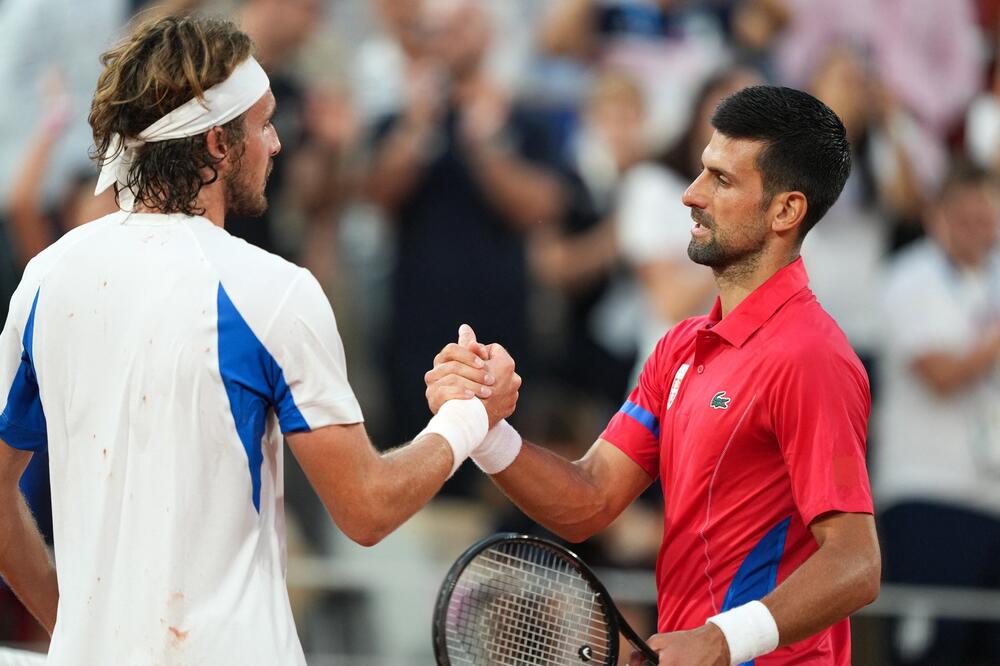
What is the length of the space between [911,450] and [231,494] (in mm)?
5392

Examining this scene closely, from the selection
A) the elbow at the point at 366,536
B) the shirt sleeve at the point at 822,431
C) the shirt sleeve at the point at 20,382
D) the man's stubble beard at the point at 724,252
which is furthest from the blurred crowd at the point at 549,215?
the elbow at the point at 366,536

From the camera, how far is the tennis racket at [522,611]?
3.36 meters

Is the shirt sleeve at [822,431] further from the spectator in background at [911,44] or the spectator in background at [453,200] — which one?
the spectator in background at [911,44]

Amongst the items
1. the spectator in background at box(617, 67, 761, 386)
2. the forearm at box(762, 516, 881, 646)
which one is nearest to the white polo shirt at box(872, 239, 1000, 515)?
the spectator in background at box(617, 67, 761, 386)

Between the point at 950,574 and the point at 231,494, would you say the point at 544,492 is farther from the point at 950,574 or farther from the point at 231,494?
the point at 950,574

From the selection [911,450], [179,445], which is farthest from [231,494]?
[911,450]

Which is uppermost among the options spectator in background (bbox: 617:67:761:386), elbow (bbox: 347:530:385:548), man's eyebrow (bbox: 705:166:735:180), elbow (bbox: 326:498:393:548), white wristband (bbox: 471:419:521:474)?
man's eyebrow (bbox: 705:166:735:180)

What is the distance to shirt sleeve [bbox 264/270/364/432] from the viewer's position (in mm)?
2895

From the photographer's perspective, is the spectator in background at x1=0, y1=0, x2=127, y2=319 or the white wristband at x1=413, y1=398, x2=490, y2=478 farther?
the spectator in background at x1=0, y1=0, x2=127, y2=319

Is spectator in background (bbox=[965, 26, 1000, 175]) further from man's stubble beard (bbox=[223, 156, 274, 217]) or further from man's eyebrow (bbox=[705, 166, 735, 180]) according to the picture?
man's stubble beard (bbox=[223, 156, 274, 217])

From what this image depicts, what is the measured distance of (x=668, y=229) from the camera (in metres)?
7.07

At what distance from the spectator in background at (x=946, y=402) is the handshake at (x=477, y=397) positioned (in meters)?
4.35

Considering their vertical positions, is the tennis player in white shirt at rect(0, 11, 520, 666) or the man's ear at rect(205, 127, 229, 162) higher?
the man's ear at rect(205, 127, 229, 162)

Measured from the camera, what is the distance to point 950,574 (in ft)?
24.3
